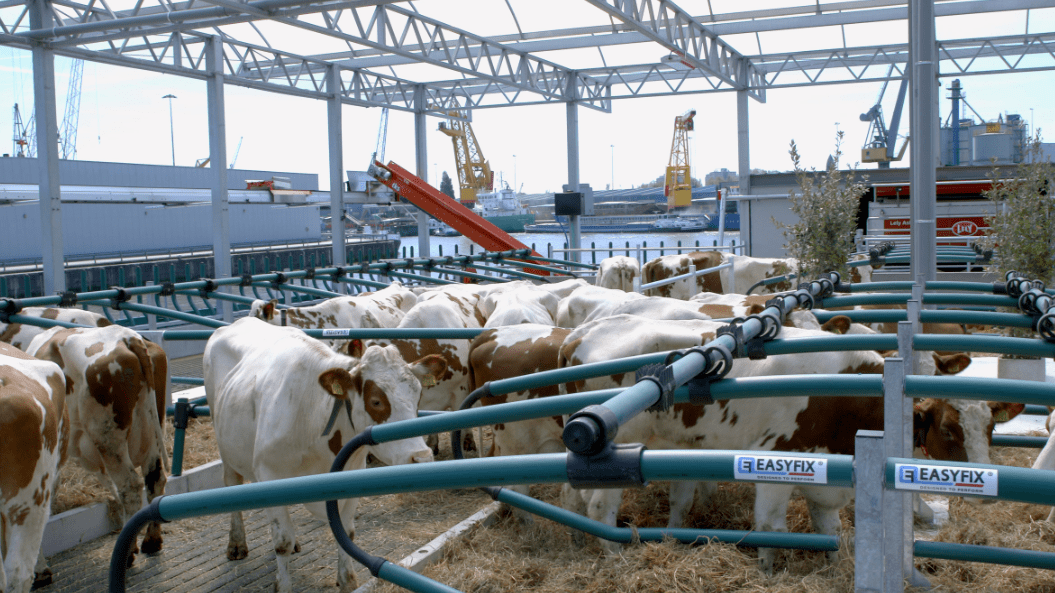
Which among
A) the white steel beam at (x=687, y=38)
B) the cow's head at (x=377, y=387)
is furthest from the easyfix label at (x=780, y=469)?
the white steel beam at (x=687, y=38)

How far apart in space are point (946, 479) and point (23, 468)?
400 centimetres

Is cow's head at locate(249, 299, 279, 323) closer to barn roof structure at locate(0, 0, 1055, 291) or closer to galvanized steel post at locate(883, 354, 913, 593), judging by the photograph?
barn roof structure at locate(0, 0, 1055, 291)

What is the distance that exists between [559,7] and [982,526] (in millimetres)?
12103

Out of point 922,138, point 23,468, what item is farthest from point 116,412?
point 922,138

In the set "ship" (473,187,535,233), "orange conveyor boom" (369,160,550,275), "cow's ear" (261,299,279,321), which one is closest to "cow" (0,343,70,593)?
"cow's ear" (261,299,279,321)

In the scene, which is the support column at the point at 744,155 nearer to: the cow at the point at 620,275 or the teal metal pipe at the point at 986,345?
the cow at the point at 620,275

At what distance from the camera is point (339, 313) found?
8.52 meters

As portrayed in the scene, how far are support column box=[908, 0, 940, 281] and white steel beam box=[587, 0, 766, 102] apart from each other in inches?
219

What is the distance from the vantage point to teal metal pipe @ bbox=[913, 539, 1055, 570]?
11.3 feet

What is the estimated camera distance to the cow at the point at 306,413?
426 cm

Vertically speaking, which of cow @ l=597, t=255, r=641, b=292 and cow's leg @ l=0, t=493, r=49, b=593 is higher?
cow @ l=597, t=255, r=641, b=292

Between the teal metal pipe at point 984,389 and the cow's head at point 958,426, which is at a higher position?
the teal metal pipe at point 984,389

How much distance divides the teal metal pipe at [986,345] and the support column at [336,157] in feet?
49.2

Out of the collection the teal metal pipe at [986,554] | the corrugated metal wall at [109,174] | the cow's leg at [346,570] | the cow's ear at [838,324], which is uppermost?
the corrugated metal wall at [109,174]
